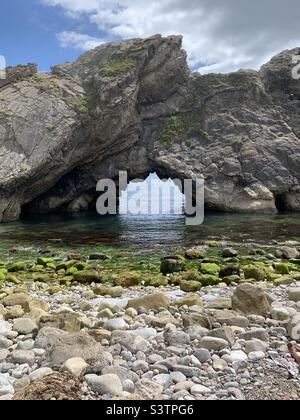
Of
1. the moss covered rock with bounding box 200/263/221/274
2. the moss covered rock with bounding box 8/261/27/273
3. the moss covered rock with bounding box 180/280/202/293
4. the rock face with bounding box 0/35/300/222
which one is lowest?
the moss covered rock with bounding box 8/261/27/273

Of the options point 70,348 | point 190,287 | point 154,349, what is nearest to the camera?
point 70,348

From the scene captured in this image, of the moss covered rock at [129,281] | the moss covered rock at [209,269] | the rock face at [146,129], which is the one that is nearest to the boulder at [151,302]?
the moss covered rock at [129,281]

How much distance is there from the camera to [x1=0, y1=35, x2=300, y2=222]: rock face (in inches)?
2055

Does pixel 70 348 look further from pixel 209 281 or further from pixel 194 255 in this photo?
pixel 194 255

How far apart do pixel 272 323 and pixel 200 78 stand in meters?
66.3

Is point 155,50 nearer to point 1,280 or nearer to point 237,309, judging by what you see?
point 1,280

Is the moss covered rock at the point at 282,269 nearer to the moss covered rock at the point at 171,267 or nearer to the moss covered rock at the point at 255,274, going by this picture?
the moss covered rock at the point at 255,274

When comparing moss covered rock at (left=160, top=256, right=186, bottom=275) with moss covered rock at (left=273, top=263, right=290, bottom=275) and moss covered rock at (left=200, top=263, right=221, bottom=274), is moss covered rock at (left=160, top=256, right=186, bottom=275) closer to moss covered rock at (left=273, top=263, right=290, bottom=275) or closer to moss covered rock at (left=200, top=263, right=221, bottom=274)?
moss covered rock at (left=200, top=263, right=221, bottom=274)

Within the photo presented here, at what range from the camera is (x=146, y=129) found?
66.5 meters

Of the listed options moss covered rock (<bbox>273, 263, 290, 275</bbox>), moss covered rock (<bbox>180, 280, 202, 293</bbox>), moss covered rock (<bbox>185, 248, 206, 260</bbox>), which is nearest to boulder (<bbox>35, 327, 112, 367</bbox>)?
moss covered rock (<bbox>180, 280, 202, 293</bbox>)

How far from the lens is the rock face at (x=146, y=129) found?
52188mm

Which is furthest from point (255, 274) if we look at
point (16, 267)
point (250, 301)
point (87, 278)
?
point (16, 267)

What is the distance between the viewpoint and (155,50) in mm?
61125
